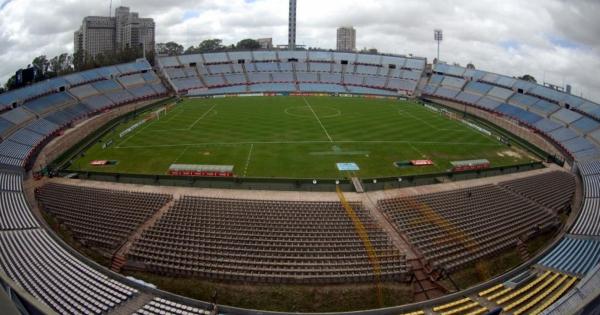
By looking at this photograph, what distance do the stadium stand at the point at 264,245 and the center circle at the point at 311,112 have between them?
145ft

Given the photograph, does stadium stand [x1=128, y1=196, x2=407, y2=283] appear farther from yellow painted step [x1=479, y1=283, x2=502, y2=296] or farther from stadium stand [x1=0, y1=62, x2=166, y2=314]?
yellow painted step [x1=479, y1=283, x2=502, y2=296]

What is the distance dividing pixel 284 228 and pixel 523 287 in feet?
53.0

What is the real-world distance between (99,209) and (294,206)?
1679cm

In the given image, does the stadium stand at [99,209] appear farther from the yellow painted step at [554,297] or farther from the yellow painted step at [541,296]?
the yellow painted step at [554,297]

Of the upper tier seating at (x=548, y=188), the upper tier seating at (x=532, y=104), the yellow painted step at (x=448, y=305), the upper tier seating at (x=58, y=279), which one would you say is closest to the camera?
the upper tier seating at (x=58, y=279)

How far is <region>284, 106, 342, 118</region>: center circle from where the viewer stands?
7694 centimetres

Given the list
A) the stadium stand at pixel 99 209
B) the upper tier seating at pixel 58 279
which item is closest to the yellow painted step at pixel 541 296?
→ the upper tier seating at pixel 58 279

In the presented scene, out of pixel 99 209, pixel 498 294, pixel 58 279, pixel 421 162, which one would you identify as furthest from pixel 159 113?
pixel 498 294

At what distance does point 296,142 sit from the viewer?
57.6 metres

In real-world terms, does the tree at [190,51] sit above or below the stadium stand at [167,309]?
above

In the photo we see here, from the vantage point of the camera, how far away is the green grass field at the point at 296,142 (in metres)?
47.8

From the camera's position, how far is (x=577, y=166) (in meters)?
49.8

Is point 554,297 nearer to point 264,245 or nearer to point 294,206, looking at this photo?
point 264,245

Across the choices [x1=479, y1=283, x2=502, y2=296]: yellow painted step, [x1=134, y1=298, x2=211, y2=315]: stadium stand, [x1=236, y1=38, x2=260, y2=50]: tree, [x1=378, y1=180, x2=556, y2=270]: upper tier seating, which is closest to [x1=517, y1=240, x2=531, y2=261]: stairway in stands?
[x1=378, y1=180, x2=556, y2=270]: upper tier seating
